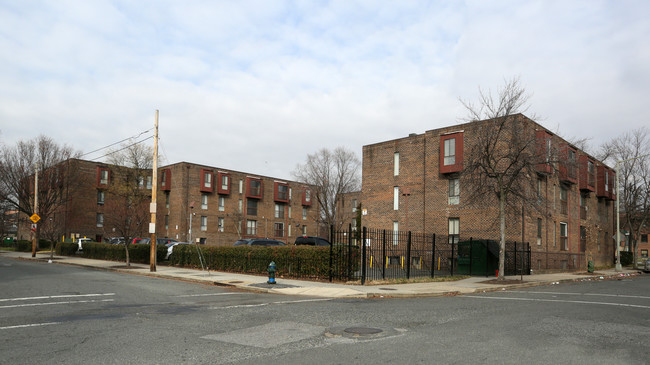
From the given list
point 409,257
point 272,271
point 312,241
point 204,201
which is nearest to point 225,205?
point 204,201

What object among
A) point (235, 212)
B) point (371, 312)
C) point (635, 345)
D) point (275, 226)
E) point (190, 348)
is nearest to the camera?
point (190, 348)

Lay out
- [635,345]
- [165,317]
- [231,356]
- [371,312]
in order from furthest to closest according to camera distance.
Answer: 1. [371,312]
2. [165,317]
3. [635,345]
4. [231,356]

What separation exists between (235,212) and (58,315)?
5243 centimetres

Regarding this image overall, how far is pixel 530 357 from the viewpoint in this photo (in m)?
6.51

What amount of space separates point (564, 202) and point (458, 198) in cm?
935

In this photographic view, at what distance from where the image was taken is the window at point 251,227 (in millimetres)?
63775

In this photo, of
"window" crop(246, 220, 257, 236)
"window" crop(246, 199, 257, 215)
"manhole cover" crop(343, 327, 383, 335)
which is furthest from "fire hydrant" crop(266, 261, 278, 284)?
"window" crop(246, 199, 257, 215)

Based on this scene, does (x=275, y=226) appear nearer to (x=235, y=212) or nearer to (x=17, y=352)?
(x=235, y=212)

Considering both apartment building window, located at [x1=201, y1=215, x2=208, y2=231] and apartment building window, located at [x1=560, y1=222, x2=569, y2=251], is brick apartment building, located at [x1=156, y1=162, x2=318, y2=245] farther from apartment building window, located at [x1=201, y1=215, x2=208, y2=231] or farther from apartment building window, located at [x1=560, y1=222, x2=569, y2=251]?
apartment building window, located at [x1=560, y1=222, x2=569, y2=251]

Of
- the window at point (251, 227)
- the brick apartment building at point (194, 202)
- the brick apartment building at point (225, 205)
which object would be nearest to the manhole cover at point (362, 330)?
the brick apartment building at point (194, 202)

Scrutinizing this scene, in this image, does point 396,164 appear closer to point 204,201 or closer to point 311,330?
point 311,330

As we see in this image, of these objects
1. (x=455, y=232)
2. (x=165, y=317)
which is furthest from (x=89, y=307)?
(x=455, y=232)

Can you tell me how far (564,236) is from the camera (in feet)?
112

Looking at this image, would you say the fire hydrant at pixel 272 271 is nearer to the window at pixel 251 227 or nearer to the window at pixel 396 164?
the window at pixel 396 164
